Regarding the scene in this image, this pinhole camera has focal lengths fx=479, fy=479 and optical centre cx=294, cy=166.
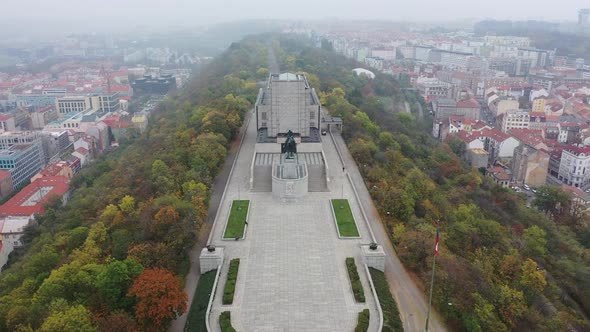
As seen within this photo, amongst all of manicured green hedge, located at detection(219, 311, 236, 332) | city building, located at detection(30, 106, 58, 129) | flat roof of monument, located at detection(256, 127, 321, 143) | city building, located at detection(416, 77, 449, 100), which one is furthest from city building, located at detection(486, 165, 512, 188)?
city building, located at detection(30, 106, 58, 129)

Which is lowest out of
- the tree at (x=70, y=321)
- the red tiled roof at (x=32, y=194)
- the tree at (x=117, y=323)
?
the red tiled roof at (x=32, y=194)

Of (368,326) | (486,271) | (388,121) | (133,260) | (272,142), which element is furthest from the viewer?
(388,121)

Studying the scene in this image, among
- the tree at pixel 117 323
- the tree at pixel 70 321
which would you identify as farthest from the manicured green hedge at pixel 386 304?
the tree at pixel 70 321

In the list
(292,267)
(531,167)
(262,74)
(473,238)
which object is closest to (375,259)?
(292,267)

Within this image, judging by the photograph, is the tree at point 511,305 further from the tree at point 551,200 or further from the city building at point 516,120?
the city building at point 516,120

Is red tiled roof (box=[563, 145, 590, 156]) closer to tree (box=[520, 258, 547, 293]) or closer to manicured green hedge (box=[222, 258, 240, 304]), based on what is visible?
tree (box=[520, 258, 547, 293])

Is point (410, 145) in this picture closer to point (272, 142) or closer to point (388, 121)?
point (388, 121)

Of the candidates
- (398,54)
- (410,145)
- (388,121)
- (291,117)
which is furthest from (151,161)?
(398,54)

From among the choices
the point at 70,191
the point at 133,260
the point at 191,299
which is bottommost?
the point at 70,191
